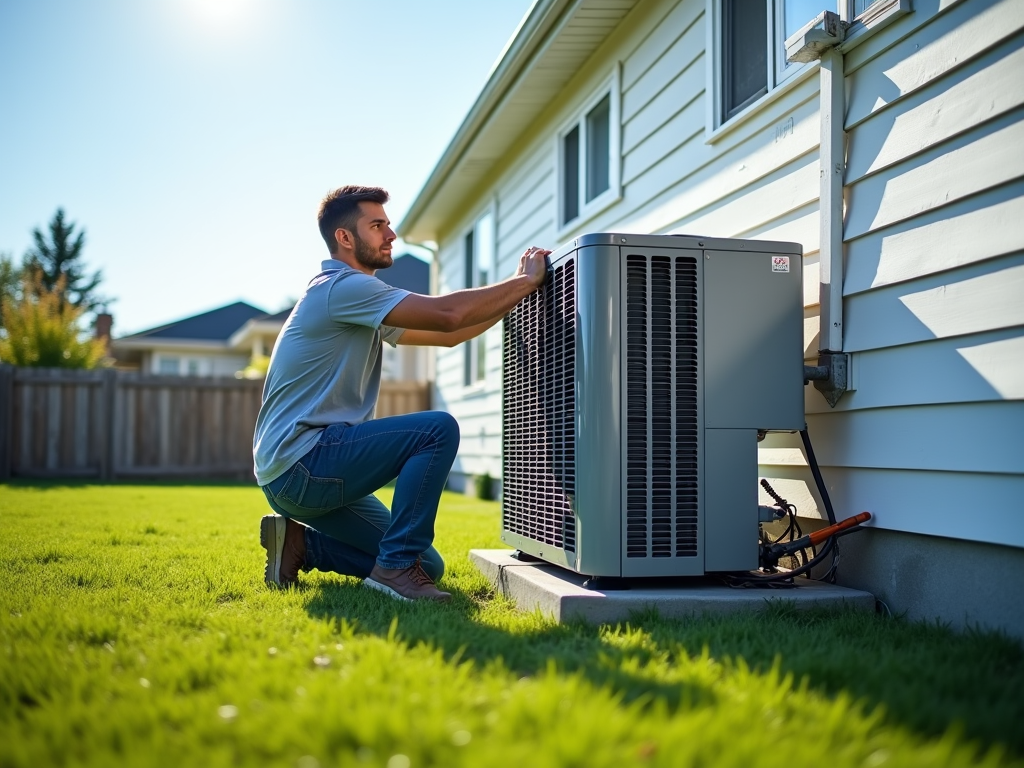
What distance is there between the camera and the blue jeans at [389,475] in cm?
317

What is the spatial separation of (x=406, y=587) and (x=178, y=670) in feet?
3.87

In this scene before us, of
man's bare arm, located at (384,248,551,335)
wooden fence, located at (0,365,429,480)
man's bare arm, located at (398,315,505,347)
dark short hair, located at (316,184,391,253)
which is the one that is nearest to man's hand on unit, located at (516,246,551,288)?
man's bare arm, located at (384,248,551,335)

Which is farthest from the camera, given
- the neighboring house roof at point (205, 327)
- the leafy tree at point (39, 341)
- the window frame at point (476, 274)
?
the neighboring house roof at point (205, 327)

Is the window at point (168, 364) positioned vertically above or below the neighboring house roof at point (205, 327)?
below

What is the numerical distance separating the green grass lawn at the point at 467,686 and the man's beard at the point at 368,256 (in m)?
1.31

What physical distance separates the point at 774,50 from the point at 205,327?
2561 centimetres

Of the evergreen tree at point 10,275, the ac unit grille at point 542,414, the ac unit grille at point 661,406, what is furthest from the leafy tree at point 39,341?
the evergreen tree at point 10,275

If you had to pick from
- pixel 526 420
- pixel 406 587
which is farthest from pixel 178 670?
pixel 526 420

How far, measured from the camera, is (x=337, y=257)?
359 centimetres

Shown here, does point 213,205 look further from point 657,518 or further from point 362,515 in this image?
point 657,518

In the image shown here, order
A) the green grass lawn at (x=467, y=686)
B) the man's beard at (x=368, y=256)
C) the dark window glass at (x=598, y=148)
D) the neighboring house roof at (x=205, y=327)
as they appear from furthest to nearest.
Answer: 1. the neighboring house roof at (x=205, y=327)
2. the dark window glass at (x=598, y=148)
3. the man's beard at (x=368, y=256)
4. the green grass lawn at (x=467, y=686)

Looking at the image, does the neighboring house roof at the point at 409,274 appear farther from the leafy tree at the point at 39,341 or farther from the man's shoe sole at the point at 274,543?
the man's shoe sole at the point at 274,543

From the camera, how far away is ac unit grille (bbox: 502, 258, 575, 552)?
2982 mm

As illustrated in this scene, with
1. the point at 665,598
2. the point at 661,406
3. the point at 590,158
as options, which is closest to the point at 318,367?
the point at 661,406
